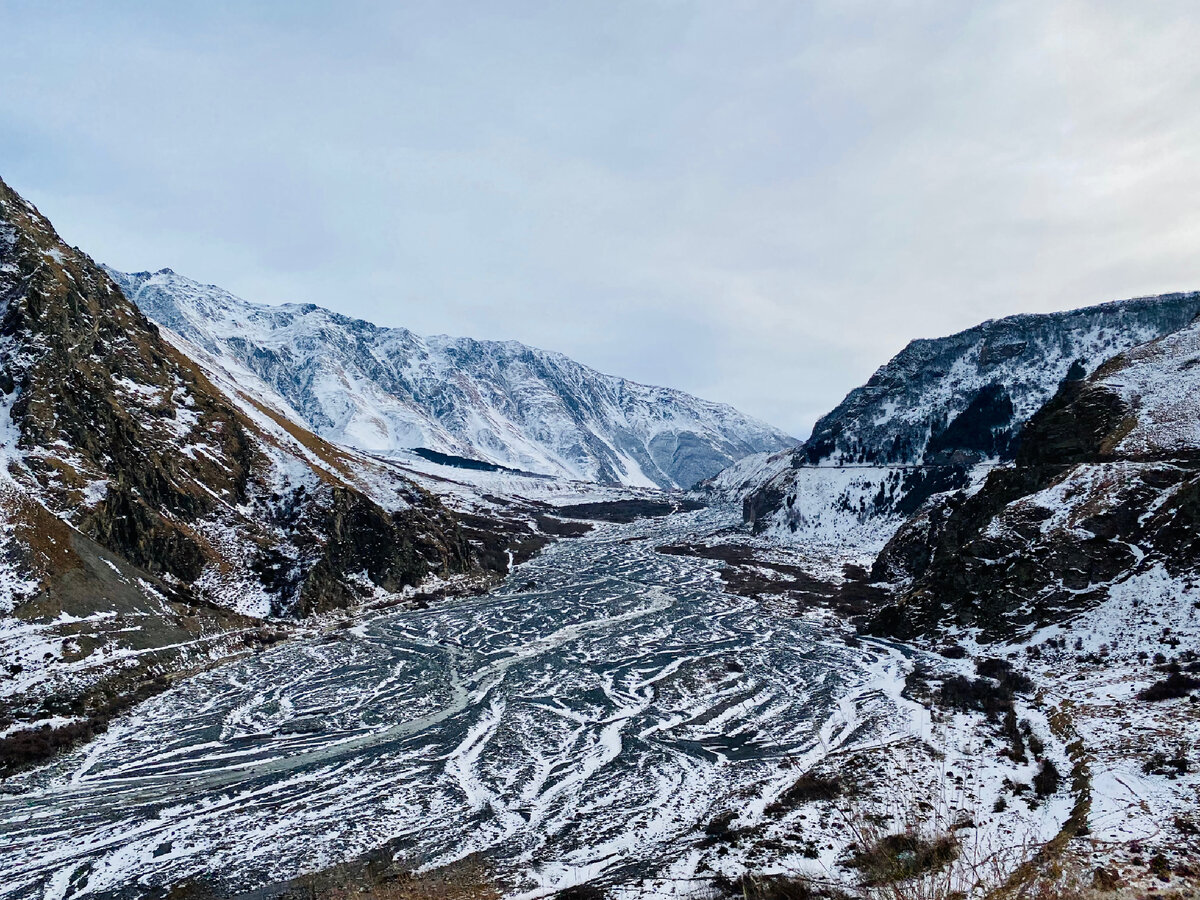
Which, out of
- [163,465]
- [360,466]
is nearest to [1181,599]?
[163,465]

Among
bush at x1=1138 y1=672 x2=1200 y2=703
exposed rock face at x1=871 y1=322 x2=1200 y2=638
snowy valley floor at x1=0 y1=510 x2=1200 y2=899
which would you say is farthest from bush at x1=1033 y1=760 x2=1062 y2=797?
exposed rock face at x1=871 y1=322 x2=1200 y2=638

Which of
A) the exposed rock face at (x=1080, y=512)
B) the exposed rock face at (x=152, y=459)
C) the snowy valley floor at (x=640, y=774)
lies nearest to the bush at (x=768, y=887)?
the snowy valley floor at (x=640, y=774)

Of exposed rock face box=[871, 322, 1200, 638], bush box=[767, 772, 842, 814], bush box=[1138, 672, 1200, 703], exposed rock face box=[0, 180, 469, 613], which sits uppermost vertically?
exposed rock face box=[0, 180, 469, 613]

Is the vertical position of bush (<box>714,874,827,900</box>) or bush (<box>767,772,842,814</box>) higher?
bush (<box>714,874,827,900</box>)

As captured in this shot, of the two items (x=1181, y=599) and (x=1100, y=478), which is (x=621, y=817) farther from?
(x=1100, y=478)

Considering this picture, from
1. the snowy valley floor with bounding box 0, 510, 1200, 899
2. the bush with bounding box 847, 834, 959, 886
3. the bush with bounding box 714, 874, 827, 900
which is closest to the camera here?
A: the bush with bounding box 847, 834, 959, 886

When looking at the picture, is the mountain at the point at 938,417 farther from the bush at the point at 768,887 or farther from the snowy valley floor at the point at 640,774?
the bush at the point at 768,887

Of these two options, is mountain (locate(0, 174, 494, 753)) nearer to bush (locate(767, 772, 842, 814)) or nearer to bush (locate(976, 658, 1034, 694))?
bush (locate(767, 772, 842, 814))

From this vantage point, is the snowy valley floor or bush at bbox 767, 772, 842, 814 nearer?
the snowy valley floor
